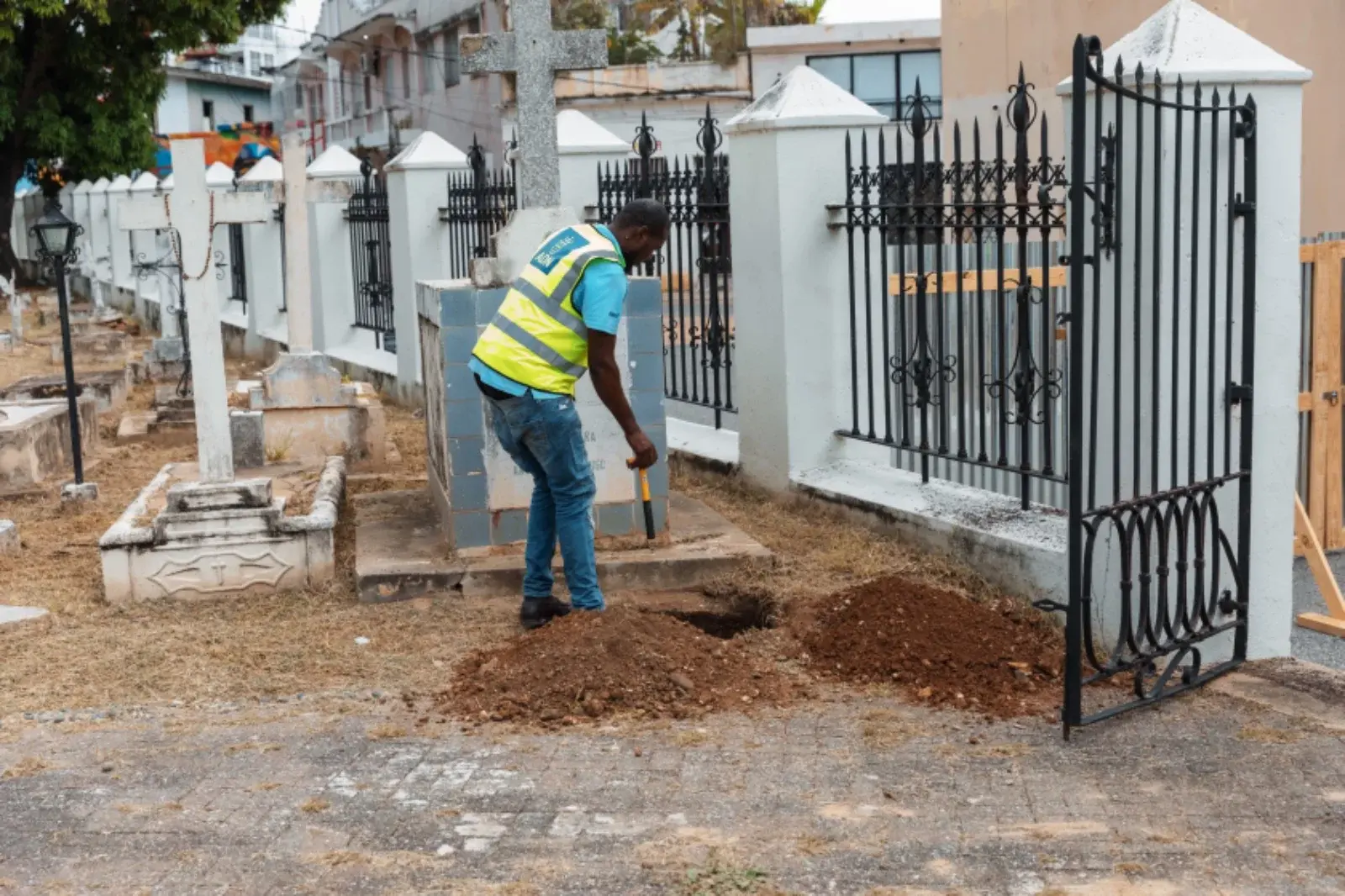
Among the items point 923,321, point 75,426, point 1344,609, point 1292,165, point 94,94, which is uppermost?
point 94,94

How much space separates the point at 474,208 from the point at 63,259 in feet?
11.1

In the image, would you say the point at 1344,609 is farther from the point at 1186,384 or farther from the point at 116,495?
the point at 116,495

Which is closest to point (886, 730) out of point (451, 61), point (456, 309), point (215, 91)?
point (456, 309)

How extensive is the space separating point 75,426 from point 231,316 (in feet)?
37.8

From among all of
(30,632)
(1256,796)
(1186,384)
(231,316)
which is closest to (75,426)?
(30,632)

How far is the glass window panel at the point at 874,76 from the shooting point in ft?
108

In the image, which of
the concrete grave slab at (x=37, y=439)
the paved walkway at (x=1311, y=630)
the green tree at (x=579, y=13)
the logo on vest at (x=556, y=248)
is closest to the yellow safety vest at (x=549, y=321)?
the logo on vest at (x=556, y=248)

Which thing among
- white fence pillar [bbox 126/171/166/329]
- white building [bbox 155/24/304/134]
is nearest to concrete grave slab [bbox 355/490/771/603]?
white fence pillar [bbox 126/171/166/329]

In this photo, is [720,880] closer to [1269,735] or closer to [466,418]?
[1269,735]

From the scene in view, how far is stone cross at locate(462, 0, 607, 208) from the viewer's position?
7043 millimetres

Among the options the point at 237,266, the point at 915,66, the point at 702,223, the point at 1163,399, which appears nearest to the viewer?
the point at 1163,399

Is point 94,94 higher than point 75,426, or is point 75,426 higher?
point 94,94

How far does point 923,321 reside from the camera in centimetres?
742

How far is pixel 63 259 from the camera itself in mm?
10391
